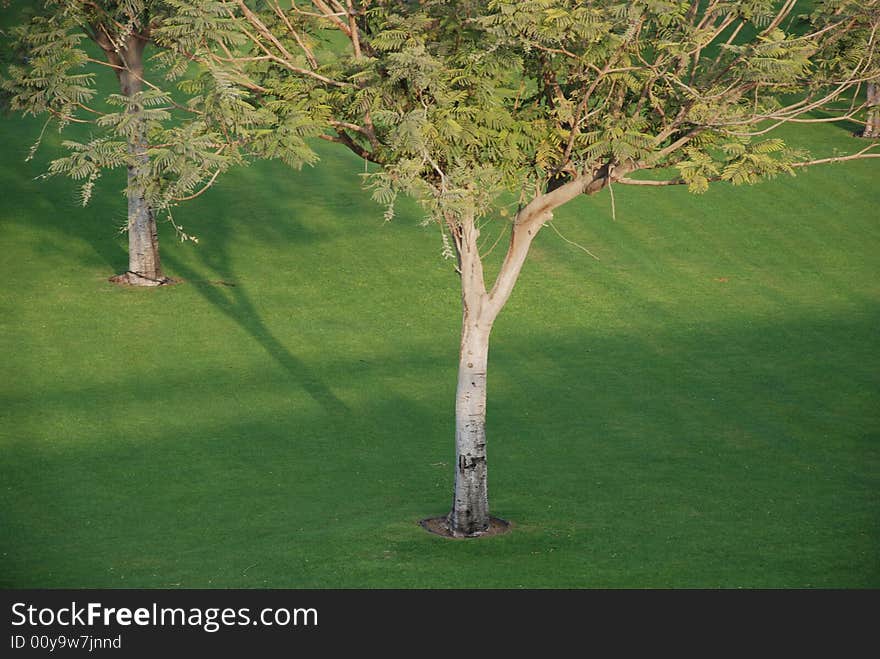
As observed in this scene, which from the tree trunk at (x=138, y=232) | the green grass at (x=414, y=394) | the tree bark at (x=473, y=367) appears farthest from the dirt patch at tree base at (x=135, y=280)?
the tree bark at (x=473, y=367)

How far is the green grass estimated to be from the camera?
1844 centimetres

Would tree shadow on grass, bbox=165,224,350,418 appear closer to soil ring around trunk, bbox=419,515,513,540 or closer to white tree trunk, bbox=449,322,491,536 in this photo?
soil ring around trunk, bbox=419,515,513,540

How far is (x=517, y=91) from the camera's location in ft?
59.8

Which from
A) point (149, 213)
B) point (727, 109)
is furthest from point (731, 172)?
point (149, 213)

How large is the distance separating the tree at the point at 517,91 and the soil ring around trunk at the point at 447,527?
127 mm

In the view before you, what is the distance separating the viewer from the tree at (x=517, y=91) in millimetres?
16812

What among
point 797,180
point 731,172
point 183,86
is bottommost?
point 731,172

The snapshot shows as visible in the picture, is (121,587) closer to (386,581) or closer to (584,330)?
(386,581)

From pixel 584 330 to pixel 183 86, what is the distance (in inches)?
664

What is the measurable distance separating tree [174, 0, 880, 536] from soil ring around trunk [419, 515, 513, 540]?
0.42ft

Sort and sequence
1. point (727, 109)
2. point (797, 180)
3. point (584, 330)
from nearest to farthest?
point (727, 109) → point (584, 330) → point (797, 180)

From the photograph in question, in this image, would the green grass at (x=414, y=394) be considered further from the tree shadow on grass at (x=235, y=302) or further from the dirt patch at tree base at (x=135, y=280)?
the dirt patch at tree base at (x=135, y=280)

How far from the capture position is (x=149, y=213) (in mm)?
33156

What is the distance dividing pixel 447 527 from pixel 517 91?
746 cm
